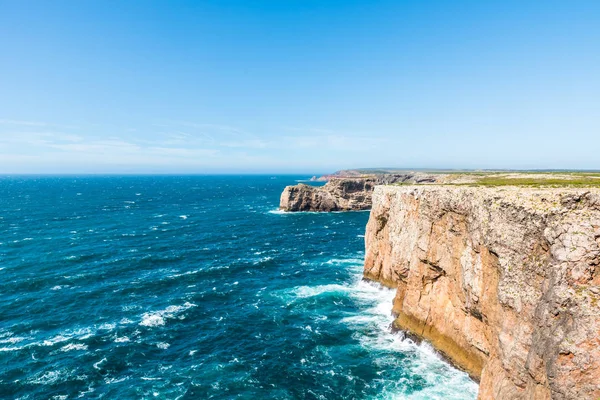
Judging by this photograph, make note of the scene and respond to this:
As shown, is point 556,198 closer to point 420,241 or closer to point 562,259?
point 562,259

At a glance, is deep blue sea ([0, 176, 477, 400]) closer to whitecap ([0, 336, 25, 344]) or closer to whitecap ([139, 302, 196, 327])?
whitecap ([0, 336, 25, 344])

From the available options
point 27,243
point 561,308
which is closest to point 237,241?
point 27,243

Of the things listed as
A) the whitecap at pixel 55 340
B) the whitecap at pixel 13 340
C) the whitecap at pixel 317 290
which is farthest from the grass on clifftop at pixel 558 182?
the whitecap at pixel 13 340

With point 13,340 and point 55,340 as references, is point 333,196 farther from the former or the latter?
point 13,340

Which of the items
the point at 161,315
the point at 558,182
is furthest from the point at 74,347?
the point at 558,182

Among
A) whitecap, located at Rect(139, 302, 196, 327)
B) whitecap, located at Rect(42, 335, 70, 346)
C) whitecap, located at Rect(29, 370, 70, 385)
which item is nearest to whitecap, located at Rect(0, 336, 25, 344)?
whitecap, located at Rect(42, 335, 70, 346)
